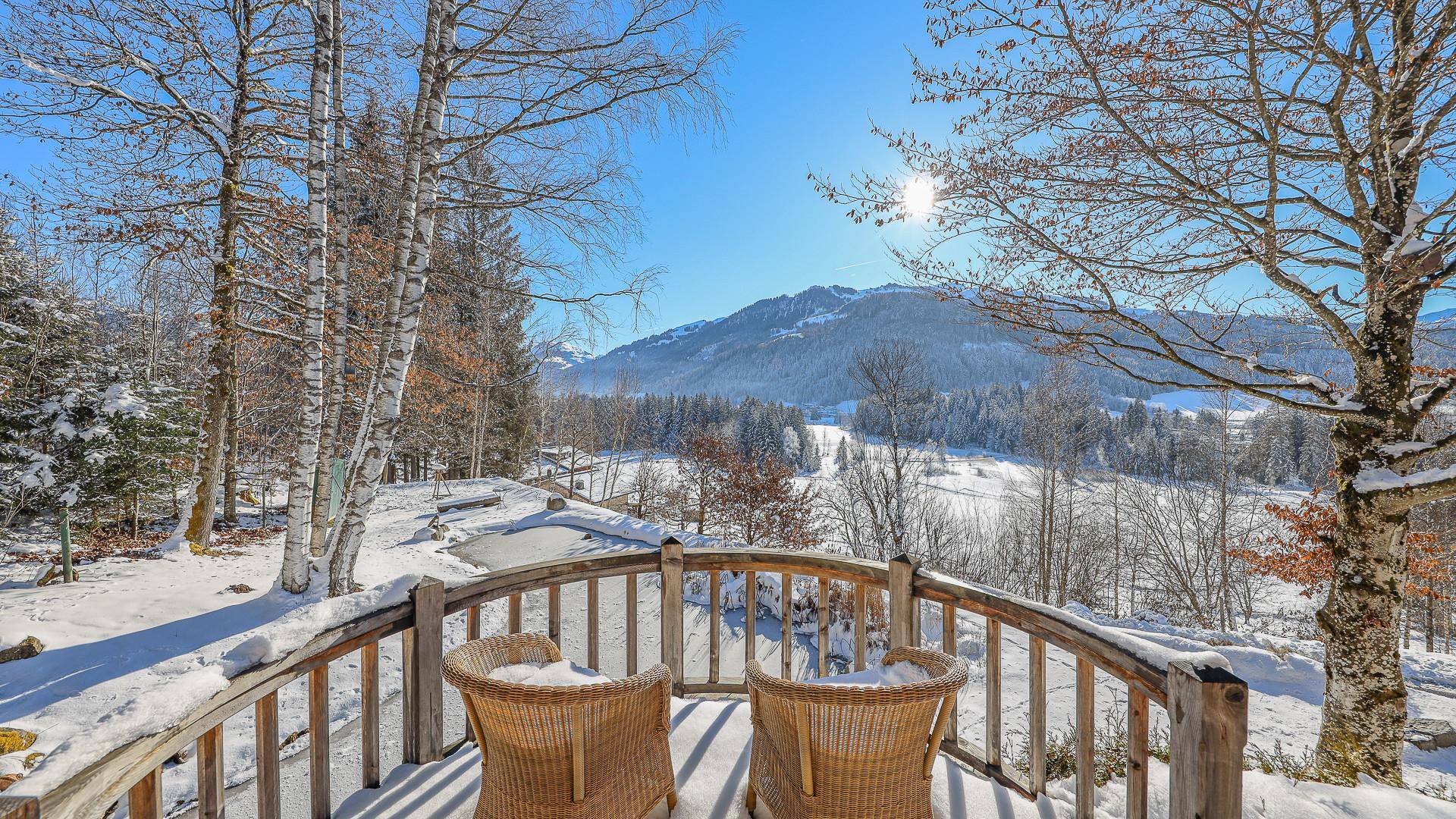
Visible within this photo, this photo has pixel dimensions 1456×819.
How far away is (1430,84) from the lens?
359cm

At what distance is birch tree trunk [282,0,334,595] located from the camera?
5.40 m

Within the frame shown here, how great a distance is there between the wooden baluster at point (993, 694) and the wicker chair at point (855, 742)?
0.58m

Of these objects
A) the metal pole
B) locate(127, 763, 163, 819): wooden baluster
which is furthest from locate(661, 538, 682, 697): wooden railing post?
the metal pole

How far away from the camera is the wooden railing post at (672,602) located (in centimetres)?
304

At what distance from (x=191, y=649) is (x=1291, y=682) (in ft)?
38.7

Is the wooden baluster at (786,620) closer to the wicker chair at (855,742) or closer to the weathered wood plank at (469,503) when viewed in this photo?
the wicker chair at (855,742)

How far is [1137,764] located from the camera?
72.0 inches

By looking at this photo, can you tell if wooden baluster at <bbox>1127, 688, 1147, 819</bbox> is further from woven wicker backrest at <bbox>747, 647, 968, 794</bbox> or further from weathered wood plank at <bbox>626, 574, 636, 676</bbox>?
weathered wood plank at <bbox>626, 574, 636, 676</bbox>

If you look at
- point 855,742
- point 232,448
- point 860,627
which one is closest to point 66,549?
point 232,448

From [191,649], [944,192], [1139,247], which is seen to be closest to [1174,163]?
[1139,247]

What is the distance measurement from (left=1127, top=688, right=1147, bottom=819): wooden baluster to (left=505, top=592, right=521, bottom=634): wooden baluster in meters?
2.49

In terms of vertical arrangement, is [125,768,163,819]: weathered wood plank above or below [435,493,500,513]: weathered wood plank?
above

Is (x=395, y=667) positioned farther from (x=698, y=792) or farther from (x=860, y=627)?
(x=860, y=627)

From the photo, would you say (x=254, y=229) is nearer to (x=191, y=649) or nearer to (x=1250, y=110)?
(x=191, y=649)
